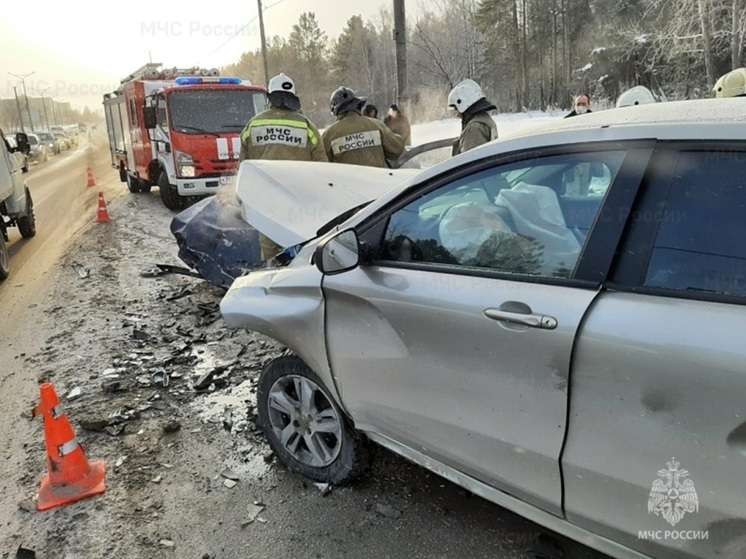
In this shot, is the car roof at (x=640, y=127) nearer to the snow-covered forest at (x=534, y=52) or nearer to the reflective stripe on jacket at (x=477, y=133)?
the reflective stripe on jacket at (x=477, y=133)

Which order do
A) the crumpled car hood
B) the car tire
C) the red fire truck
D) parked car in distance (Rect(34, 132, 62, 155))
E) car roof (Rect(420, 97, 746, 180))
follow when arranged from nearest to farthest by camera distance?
1. car roof (Rect(420, 97, 746, 180))
2. the crumpled car hood
3. the car tire
4. the red fire truck
5. parked car in distance (Rect(34, 132, 62, 155))

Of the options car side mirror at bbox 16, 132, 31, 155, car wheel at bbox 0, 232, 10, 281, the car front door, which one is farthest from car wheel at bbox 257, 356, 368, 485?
car side mirror at bbox 16, 132, 31, 155

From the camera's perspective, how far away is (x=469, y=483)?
2066mm

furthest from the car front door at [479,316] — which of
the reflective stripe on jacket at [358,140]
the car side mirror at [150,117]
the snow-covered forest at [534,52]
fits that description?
the snow-covered forest at [534,52]

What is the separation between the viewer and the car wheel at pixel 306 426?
2.65m

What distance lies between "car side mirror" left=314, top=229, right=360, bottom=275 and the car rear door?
3.29 feet

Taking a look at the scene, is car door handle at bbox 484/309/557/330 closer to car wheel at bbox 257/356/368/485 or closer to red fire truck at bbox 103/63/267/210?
car wheel at bbox 257/356/368/485

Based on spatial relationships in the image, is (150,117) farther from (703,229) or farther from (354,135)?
(703,229)

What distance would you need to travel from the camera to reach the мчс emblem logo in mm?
1490

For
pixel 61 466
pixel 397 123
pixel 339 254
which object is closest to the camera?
pixel 339 254

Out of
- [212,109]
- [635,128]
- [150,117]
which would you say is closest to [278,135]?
[635,128]

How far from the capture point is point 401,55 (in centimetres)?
991

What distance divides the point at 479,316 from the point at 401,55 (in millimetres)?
9048

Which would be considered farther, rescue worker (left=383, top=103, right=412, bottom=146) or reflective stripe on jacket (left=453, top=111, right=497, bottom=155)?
rescue worker (left=383, top=103, right=412, bottom=146)
